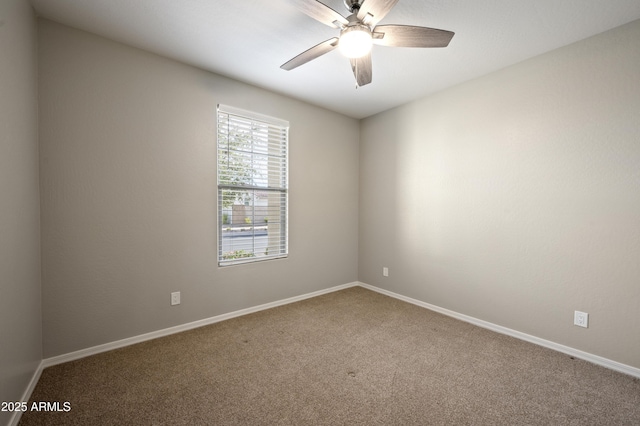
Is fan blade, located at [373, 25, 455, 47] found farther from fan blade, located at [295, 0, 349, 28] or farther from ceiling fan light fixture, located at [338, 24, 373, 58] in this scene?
fan blade, located at [295, 0, 349, 28]

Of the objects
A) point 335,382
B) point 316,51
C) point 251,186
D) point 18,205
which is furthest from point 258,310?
point 316,51

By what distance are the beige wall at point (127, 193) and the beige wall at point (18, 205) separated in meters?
0.11

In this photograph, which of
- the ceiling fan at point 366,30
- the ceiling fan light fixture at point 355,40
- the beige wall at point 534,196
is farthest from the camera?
the beige wall at point 534,196

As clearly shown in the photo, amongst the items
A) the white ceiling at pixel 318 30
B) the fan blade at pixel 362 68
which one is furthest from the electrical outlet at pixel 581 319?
the fan blade at pixel 362 68

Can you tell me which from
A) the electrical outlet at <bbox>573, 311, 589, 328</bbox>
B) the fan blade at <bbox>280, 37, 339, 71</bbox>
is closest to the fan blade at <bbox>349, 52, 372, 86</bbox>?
the fan blade at <bbox>280, 37, 339, 71</bbox>

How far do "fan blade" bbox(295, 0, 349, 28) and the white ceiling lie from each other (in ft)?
0.28

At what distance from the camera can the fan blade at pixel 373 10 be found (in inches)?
60.1

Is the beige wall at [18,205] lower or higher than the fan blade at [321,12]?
lower

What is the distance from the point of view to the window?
3.01 meters

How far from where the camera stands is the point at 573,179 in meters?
2.35

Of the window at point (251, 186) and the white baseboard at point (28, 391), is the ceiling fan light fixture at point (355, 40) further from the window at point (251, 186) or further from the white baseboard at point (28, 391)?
the white baseboard at point (28, 391)

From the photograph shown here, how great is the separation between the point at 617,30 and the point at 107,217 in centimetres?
427

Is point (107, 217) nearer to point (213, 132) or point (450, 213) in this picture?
point (213, 132)

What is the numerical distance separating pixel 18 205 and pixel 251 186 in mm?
1858
